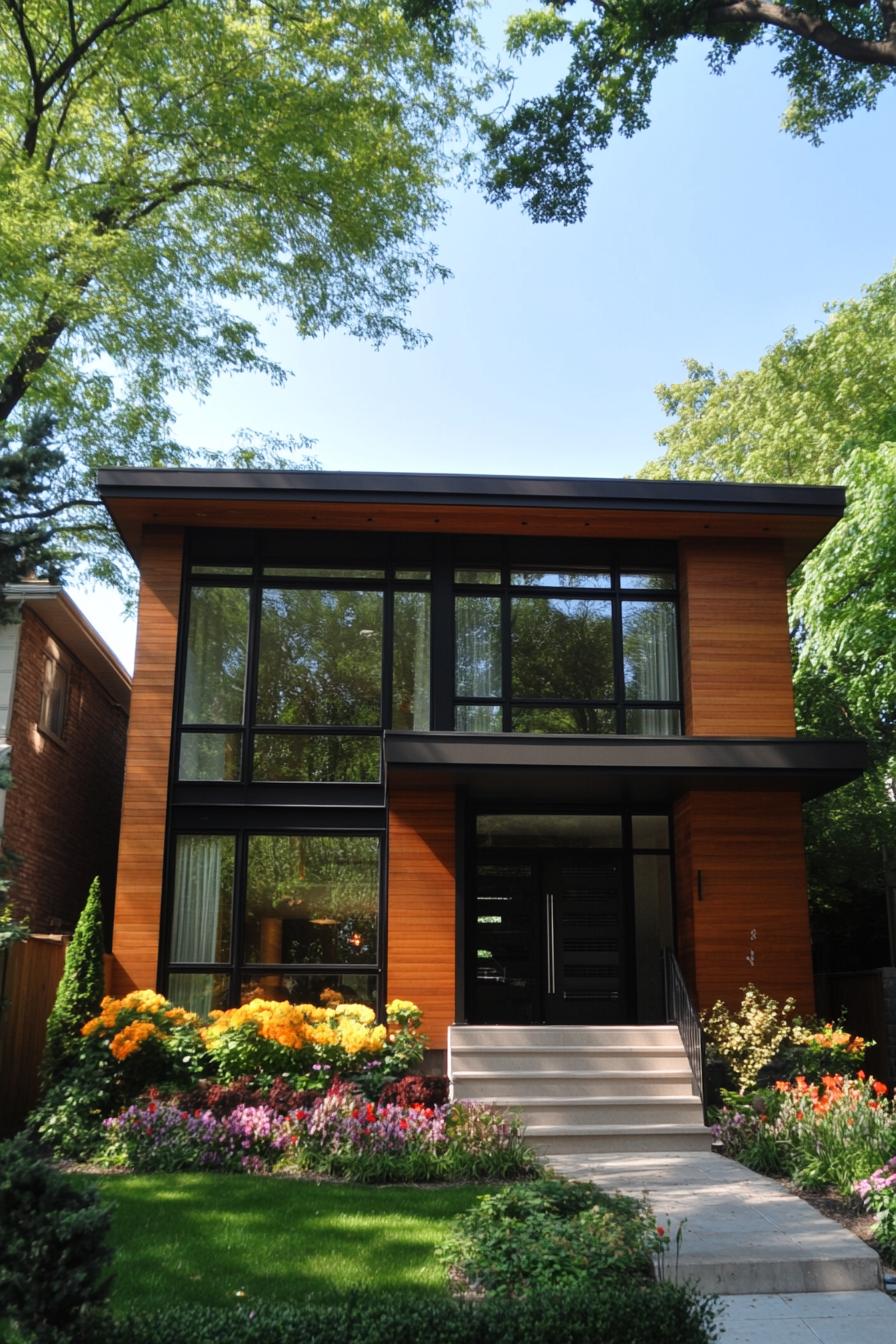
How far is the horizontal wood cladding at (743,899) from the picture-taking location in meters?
11.5

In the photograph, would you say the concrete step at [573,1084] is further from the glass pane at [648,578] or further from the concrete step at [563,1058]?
the glass pane at [648,578]

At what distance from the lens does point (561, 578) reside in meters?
13.1

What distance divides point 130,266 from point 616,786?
10277 millimetres

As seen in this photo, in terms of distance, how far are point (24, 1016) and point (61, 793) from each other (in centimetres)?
378

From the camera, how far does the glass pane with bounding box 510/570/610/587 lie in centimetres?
1309

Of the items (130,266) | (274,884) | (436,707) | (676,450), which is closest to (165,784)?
(274,884)

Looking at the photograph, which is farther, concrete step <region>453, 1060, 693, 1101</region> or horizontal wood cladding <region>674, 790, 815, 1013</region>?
horizontal wood cladding <region>674, 790, 815, 1013</region>

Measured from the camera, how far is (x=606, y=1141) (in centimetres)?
958

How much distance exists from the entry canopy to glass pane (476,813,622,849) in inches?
61.5

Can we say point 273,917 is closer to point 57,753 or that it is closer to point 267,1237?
point 57,753

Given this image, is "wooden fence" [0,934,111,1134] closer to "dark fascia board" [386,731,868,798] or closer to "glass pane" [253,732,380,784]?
"glass pane" [253,732,380,784]

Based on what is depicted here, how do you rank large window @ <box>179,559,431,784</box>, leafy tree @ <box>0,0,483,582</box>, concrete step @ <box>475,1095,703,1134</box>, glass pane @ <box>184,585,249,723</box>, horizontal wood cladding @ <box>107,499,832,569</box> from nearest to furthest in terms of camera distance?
concrete step @ <box>475,1095,703,1134</box> < horizontal wood cladding @ <box>107,499,832,569</box> < large window @ <box>179,559,431,784</box> < glass pane @ <box>184,585,249,723</box> < leafy tree @ <box>0,0,483,582</box>

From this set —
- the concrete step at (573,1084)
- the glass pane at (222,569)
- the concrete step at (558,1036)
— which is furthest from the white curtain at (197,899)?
the concrete step at (573,1084)

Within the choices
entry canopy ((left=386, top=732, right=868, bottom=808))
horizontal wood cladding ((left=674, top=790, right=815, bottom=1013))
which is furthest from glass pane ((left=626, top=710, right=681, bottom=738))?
entry canopy ((left=386, top=732, right=868, bottom=808))
